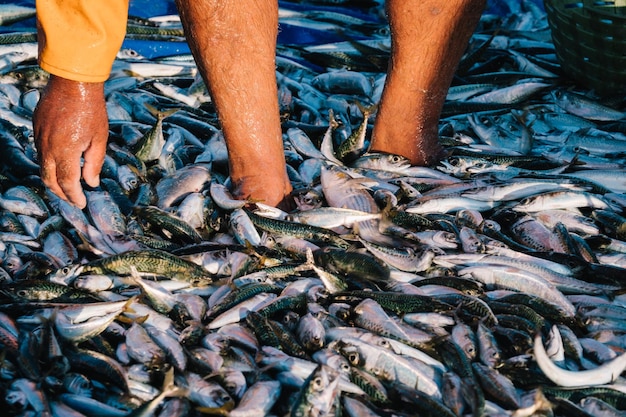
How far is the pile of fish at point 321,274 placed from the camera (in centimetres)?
231

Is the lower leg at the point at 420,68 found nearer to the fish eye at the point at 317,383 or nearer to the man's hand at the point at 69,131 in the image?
the man's hand at the point at 69,131

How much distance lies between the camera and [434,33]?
11.7 feet

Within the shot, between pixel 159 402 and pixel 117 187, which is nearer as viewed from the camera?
pixel 159 402

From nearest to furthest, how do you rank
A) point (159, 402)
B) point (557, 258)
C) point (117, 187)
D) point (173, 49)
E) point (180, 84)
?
point (159, 402)
point (557, 258)
point (117, 187)
point (180, 84)
point (173, 49)

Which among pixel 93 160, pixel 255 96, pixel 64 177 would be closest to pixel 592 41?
pixel 255 96

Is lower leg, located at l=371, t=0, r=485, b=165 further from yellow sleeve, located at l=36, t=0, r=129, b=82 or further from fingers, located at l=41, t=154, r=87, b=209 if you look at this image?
fingers, located at l=41, t=154, r=87, b=209

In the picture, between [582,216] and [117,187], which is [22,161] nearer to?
[117,187]

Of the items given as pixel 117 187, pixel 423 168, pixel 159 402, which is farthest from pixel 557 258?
pixel 117 187

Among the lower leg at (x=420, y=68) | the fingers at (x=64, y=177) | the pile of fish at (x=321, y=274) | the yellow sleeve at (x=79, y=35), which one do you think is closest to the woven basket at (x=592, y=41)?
the pile of fish at (x=321, y=274)

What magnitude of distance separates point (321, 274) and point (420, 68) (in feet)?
4.52

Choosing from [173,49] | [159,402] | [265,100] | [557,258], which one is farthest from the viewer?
[173,49]

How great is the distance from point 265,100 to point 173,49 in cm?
236

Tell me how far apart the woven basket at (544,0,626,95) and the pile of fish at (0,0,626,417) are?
39cm

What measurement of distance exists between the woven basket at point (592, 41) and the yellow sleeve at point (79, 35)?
3345 mm
